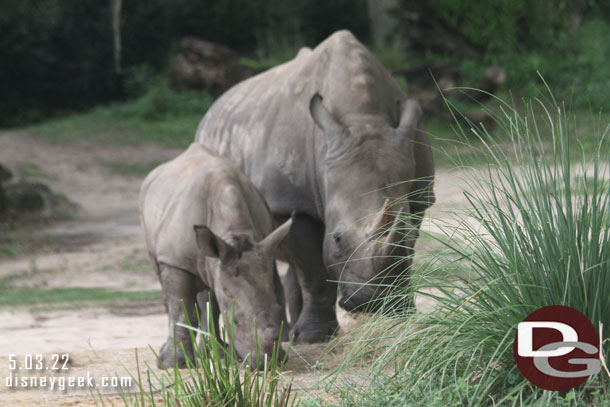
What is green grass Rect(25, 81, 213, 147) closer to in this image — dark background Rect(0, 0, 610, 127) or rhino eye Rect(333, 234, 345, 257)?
dark background Rect(0, 0, 610, 127)

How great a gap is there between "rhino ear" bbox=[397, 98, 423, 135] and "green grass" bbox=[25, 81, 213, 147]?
47.0 feet

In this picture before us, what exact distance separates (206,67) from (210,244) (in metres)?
17.3

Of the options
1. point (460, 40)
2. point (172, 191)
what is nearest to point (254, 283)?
point (172, 191)

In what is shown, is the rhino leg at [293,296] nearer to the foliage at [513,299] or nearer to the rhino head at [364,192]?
the rhino head at [364,192]

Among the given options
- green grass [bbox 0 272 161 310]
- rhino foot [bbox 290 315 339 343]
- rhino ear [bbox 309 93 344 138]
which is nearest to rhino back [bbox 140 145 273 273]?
rhino ear [bbox 309 93 344 138]

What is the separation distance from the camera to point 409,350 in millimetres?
4160

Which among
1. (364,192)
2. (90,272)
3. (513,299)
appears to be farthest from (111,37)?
(513,299)

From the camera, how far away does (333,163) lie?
Answer: 19.7 ft

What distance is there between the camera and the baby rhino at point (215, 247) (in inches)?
215

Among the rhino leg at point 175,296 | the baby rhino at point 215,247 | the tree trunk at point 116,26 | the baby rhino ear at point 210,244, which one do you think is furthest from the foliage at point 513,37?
the baby rhino ear at point 210,244

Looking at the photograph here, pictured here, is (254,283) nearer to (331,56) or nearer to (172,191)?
(172,191)

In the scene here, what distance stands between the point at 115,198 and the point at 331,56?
11.4m

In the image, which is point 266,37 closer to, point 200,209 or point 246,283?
point 200,209

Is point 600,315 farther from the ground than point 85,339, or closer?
farther from the ground
